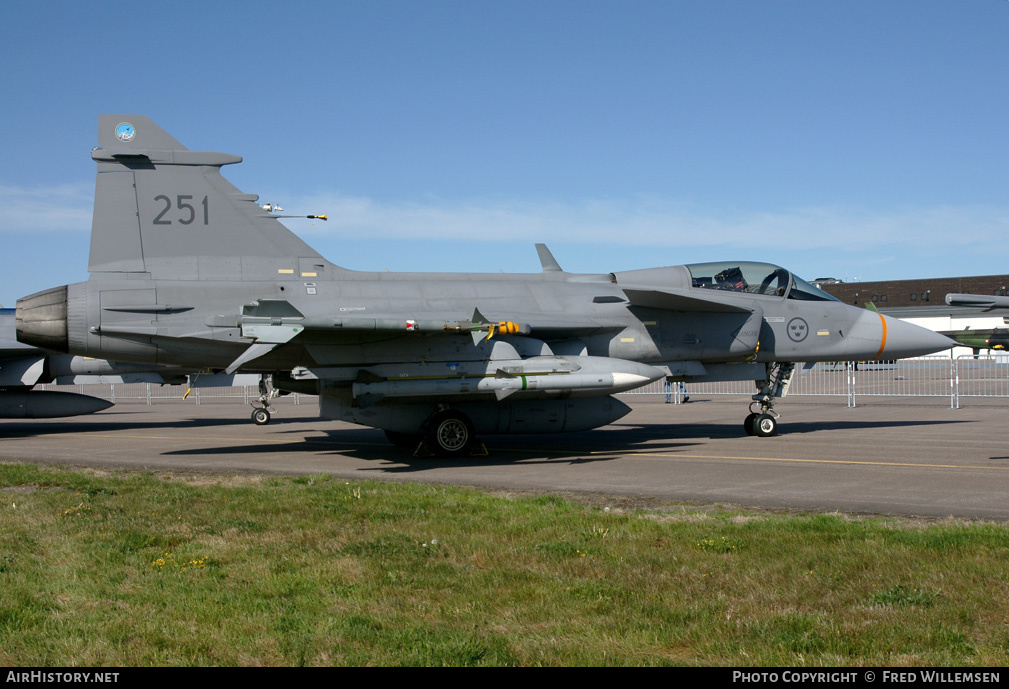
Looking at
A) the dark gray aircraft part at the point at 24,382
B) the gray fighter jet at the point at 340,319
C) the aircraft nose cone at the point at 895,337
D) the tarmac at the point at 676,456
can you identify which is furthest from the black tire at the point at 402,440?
the dark gray aircraft part at the point at 24,382

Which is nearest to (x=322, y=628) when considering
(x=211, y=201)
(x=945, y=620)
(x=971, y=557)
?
(x=945, y=620)

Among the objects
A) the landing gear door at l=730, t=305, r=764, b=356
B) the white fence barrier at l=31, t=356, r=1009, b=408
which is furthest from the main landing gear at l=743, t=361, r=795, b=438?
the white fence barrier at l=31, t=356, r=1009, b=408

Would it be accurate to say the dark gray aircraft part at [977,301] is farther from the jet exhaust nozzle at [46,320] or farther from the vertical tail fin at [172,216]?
the jet exhaust nozzle at [46,320]

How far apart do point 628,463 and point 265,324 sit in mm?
5717

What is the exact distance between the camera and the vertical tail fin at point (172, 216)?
499 inches

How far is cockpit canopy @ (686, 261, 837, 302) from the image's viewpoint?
15227 mm

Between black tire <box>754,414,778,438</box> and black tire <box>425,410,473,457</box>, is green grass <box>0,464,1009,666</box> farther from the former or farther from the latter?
black tire <box>754,414,778,438</box>

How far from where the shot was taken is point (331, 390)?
13.2 m

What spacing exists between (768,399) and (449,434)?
21.7ft

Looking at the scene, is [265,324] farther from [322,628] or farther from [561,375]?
[322,628]

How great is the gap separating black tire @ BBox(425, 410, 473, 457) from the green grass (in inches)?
199

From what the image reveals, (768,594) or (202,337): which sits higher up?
(202,337)

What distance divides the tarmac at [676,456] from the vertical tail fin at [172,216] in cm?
324

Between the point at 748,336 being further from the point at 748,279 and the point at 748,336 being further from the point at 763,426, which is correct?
the point at 763,426
